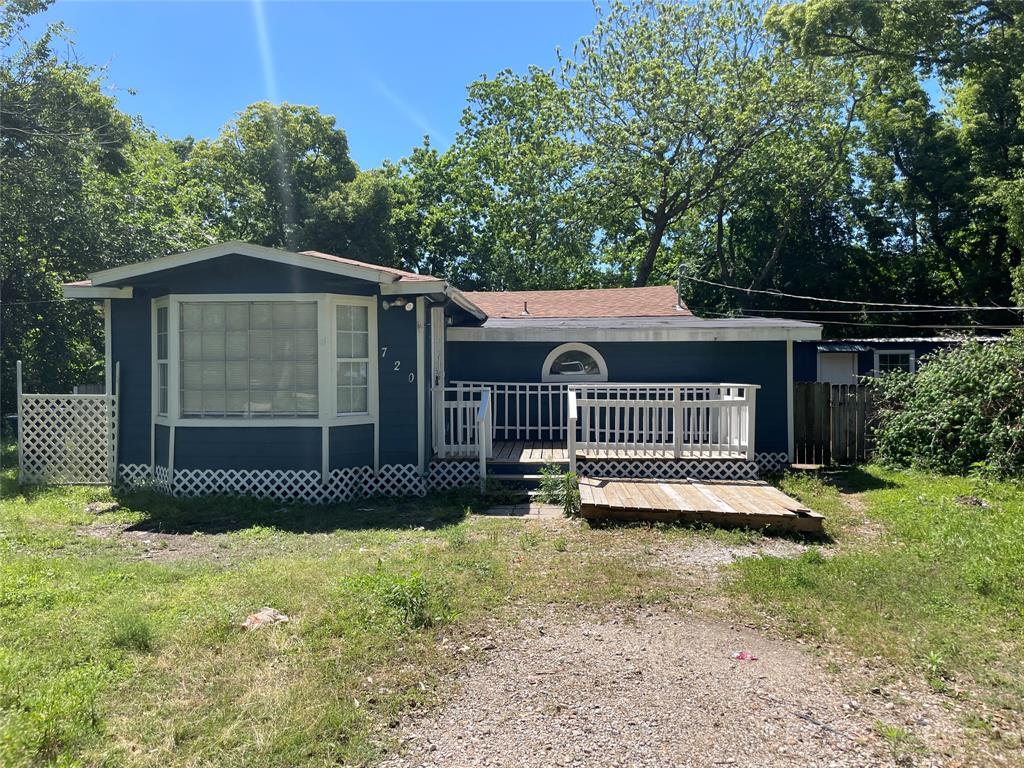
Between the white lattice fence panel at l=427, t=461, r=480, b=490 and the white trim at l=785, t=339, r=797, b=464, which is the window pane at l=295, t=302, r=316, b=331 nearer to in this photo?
the white lattice fence panel at l=427, t=461, r=480, b=490

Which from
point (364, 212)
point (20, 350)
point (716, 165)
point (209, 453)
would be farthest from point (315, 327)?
point (716, 165)

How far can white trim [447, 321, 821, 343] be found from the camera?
33.1 feet

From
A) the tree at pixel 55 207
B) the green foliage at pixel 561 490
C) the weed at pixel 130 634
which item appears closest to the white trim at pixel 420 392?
the green foliage at pixel 561 490

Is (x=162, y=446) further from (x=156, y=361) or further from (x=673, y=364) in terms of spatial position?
(x=673, y=364)

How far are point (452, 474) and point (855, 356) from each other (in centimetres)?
1763

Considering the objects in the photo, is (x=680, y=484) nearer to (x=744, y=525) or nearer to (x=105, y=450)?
(x=744, y=525)

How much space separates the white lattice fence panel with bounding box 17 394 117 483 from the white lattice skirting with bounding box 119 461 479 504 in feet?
3.00

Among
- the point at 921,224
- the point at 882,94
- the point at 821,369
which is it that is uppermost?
the point at 882,94

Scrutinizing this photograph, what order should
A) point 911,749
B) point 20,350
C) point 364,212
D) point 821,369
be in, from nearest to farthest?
point 911,749, point 20,350, point 821,369, point 364,212

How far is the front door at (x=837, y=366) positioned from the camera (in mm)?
21094

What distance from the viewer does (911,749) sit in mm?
2668

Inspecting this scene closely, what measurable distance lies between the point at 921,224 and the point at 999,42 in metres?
11.1

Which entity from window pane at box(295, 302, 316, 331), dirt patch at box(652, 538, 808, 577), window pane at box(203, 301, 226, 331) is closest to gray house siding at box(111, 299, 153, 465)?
window pane at box(203, 301, 226, 331)

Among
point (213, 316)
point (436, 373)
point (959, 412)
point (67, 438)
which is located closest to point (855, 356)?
point (959, 412)
